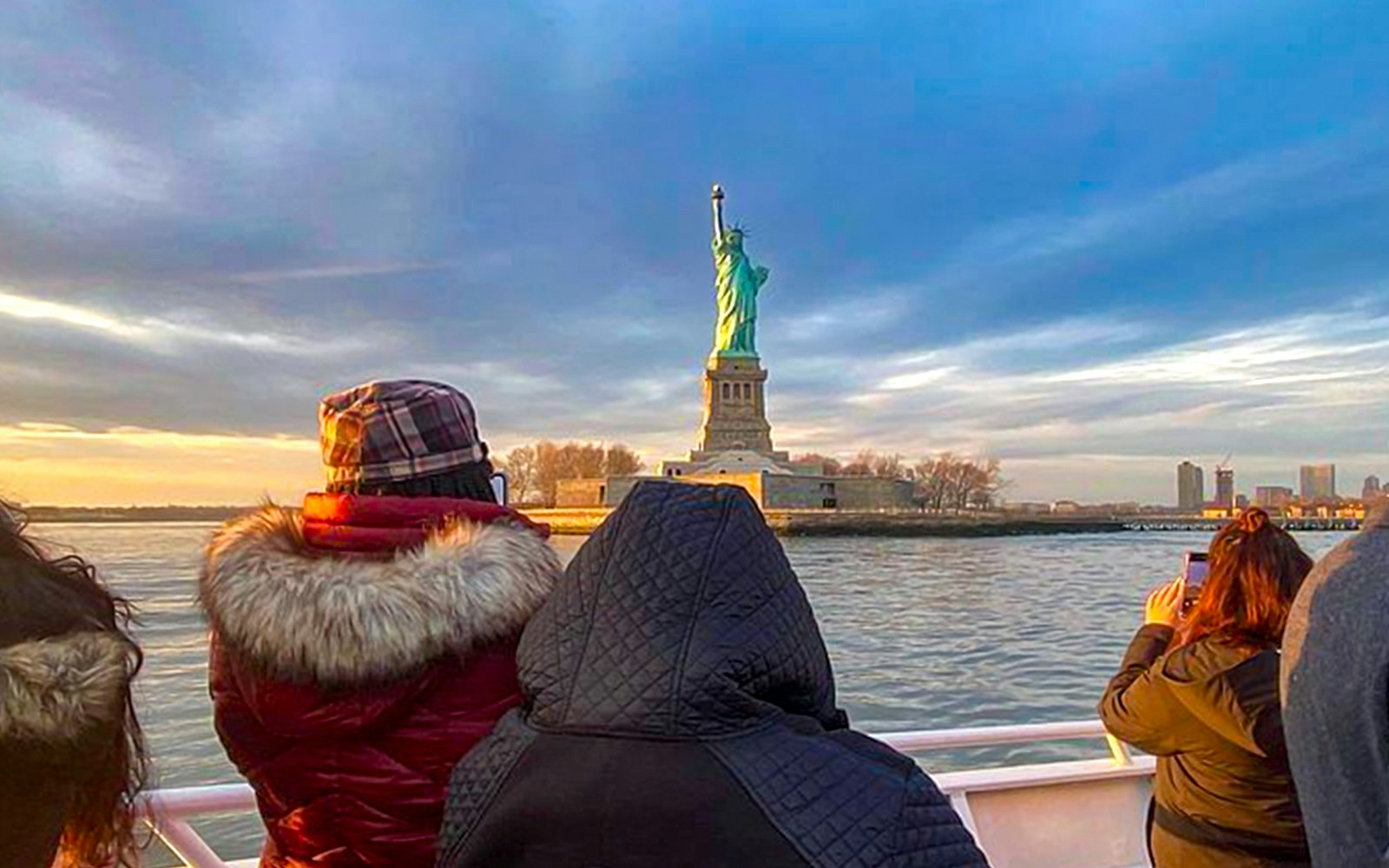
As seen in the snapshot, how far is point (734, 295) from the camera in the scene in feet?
133

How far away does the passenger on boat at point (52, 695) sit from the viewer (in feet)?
2.67

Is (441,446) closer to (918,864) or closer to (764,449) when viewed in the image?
(918,864)

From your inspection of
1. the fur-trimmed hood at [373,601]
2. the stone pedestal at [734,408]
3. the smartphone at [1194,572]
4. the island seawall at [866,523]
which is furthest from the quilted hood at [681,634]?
the stone pedestal at [734,408]

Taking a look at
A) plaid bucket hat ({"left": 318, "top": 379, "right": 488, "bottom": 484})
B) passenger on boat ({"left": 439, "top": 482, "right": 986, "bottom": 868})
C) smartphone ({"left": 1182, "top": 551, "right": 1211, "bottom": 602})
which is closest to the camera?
passenger on boat ({"left": 439, "top": 482, "right": 986, "bottom": 868})

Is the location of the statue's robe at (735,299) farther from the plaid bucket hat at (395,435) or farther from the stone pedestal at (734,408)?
the plaid bucket hat at (395,435)

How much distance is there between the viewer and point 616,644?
790 millimetres

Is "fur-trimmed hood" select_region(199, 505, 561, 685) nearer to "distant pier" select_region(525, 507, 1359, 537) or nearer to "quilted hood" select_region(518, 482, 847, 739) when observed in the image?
"quilted hood" select_region(518, 482, 847, 739)

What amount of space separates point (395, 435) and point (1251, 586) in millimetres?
1228

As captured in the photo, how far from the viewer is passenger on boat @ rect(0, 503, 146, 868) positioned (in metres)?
0.81

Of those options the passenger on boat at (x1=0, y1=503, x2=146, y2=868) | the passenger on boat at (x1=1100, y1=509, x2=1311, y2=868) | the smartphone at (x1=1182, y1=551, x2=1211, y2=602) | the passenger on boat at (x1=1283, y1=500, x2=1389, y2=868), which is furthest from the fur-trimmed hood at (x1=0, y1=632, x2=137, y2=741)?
the smartphone at (x1=1182, y1=551, x2=1211, y2=602)

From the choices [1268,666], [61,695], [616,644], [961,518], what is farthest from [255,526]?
[961,518]

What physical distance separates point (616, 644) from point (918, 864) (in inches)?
10.0

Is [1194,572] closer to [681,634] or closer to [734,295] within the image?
[681,634]

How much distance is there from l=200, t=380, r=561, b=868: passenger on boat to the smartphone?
123 centimetres
